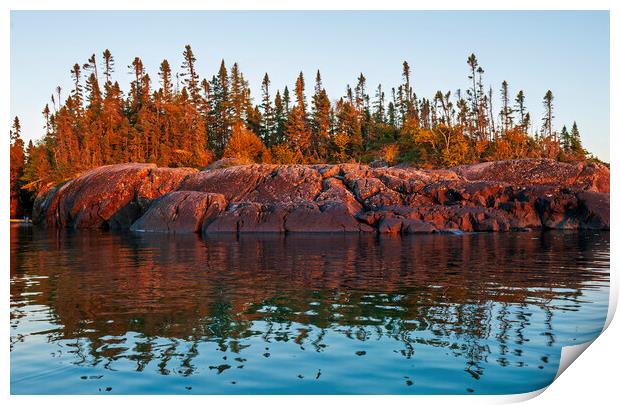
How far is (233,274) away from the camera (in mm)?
17734

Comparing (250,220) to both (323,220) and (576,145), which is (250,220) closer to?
(323,220)

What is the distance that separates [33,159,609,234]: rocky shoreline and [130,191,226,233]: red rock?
7cm

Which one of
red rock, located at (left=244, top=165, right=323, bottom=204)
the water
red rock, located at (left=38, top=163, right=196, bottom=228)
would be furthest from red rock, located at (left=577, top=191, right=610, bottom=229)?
red rock, located at (left=38, top=163, right=196, bottom=228)

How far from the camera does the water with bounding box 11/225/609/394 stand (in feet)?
25.7

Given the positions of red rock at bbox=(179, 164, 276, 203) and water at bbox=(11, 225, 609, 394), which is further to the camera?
red rock at bbox=(179, 164, 276, 203)

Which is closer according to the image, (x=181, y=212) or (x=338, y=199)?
(x=181, y=212)

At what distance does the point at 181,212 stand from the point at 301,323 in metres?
30.8

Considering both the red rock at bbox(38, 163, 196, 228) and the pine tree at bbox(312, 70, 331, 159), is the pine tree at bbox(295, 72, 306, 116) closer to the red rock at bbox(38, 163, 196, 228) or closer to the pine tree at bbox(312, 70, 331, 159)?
the pine tree at bbox(312, 70, 331, 159)

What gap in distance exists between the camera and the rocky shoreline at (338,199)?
125 ft

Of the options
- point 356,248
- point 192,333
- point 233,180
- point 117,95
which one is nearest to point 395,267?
point 356,248

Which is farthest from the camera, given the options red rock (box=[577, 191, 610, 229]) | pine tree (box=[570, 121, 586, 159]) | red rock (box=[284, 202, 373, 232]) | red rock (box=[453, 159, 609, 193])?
pine tree (box=[570, 121, 586, 159])

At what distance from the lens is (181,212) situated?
40.7 m
